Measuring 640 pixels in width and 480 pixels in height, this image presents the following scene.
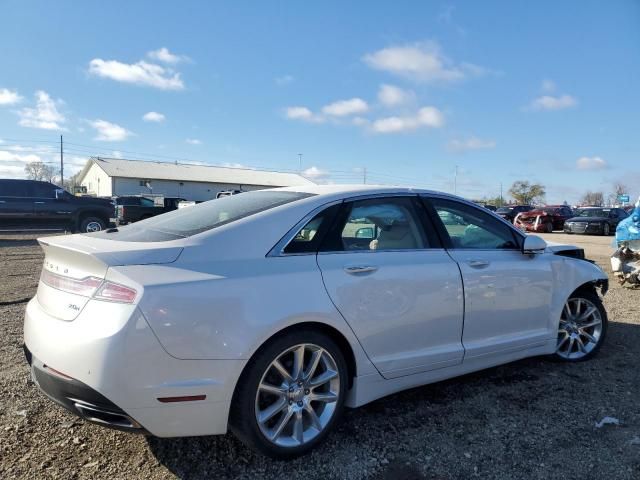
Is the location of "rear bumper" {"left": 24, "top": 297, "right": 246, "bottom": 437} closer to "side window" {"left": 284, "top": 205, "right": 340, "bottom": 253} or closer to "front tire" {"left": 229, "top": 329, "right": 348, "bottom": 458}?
"front tire" {"left": 229, "top": 329, "right": 348, "bottom": 458}

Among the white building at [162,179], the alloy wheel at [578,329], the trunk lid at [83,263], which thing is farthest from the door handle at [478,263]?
the white building at [162,179]

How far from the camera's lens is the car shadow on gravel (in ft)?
9.00

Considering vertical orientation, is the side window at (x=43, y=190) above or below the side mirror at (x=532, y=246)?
above

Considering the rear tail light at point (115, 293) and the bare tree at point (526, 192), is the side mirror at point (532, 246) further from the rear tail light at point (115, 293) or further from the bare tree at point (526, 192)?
the bare tree at point (526, 192)

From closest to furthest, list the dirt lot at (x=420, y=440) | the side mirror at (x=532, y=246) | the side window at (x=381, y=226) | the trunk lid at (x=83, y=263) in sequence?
the trunk lid at (x=83, y=263) → the dirt lot at (x=420, y=440) → the side window at (x=381, y=226) → the side mirror at (x=532, y=246)

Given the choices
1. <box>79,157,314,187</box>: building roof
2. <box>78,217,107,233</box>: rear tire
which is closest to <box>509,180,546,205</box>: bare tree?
<box>79,157,314,187</box>: building roof

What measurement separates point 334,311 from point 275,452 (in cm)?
83

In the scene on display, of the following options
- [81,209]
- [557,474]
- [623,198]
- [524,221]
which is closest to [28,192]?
[81,209]

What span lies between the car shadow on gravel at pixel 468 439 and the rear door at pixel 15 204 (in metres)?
14.9

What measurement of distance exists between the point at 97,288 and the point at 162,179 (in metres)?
60.2

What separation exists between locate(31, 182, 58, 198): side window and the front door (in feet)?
50.9

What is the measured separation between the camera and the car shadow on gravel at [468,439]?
2.74 m

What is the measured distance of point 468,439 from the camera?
3.09 m

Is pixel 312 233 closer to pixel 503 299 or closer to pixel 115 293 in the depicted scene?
pixel 115 293
